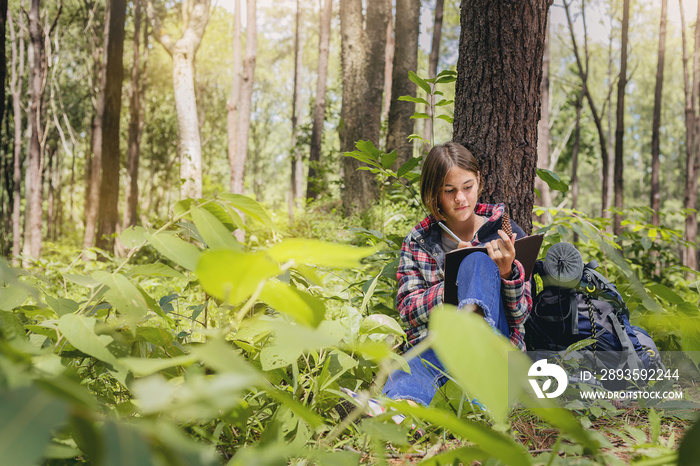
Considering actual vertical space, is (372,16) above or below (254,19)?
below

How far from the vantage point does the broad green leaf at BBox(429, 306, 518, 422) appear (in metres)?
0.35

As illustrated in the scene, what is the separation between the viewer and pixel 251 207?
844 mm

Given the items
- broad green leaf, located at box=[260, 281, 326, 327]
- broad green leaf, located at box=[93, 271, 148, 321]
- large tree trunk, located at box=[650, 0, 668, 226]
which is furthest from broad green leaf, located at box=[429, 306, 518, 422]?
large tree trunk, located at box=[650, 0, 668, 226]

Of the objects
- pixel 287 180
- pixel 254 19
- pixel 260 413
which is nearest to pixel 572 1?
pixel 254 19

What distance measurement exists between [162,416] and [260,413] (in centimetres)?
64

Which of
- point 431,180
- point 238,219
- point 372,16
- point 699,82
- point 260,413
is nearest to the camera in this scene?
point 238,219

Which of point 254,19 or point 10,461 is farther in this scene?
point 254,19

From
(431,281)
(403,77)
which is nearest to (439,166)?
(431,281)

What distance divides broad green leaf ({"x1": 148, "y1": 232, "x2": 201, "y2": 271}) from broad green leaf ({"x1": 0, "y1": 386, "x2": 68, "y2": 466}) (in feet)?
1.24

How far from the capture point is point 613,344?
7.18ft

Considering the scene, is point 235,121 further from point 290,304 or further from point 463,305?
point 290,304

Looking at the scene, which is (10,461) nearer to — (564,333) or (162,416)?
(162,416)

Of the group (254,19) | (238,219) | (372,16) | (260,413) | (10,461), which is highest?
(254,19)

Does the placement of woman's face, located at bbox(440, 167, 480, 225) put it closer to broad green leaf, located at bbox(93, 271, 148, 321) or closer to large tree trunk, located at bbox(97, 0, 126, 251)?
broad green leaf, located at bbox(93, 271, 148, 321)
